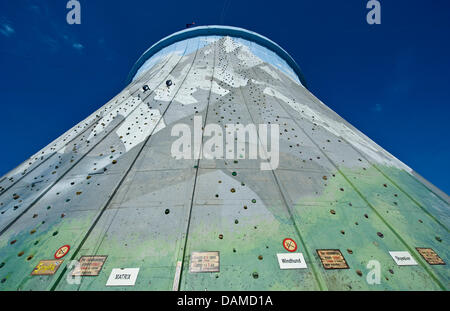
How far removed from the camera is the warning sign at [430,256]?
273cm

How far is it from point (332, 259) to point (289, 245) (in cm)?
58

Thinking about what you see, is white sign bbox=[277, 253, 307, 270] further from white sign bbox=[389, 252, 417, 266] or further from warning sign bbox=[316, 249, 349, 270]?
white sign bbox=[389, 252, 417, 266]

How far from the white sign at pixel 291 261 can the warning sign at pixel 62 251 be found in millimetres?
2823

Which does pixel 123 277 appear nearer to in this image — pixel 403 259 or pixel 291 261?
pixel 291 261

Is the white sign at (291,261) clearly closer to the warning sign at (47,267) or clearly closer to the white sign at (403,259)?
the white sign at (403,259)

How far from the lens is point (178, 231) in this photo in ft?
8.93

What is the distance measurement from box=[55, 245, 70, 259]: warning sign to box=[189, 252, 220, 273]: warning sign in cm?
169

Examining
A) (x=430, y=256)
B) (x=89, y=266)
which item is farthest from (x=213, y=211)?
(x=430, y=256)

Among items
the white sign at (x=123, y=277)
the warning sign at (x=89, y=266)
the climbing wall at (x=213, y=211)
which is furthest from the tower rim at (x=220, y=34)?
the white sign at (x=123, y=277)

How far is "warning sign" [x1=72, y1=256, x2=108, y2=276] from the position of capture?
226 centimetres

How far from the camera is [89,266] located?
2.32 m

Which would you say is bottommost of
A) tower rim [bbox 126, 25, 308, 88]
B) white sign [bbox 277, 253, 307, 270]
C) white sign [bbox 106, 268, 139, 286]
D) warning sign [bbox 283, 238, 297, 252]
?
white sign [bbox 106, 268, 139, 286]

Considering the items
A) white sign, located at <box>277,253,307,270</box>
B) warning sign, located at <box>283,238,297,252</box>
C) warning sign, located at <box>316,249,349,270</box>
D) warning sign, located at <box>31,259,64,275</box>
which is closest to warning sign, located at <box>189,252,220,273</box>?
white sign, located at <box>277,253,307,270</box>
